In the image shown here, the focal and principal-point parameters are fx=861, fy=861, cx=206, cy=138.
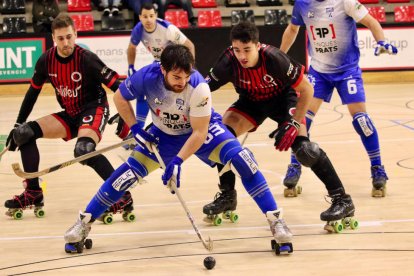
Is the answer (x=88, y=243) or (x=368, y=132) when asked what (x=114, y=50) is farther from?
(x=88, y=243)

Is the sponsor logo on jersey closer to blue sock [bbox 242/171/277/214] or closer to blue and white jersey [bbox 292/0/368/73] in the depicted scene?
blue sock [bbox 242/171/277/214]

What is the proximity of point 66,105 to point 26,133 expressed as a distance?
492mm

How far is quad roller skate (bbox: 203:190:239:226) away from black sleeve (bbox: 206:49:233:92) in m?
0.95

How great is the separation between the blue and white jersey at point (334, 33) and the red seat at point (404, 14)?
9.83 metres

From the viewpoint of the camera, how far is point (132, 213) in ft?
24.9

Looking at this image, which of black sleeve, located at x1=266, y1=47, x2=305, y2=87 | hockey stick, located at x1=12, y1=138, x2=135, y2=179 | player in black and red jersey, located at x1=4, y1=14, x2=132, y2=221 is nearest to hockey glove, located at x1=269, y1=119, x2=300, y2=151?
black sleeve, located at x1=266, y1=47, x2=305, y2=87

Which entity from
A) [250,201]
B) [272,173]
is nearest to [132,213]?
[250,201]

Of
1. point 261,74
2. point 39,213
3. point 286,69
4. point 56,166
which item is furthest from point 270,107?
point 39,213

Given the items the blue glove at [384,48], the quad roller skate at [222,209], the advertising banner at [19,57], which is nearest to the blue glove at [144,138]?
the quad roller skate at [222,209]

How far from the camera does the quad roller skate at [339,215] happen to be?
22.3ft

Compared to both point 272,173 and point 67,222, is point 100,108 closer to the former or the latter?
point 67,222

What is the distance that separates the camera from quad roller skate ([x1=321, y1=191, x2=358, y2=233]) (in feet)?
22.3

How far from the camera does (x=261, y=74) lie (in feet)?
23.0

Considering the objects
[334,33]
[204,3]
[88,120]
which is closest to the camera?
[88,120]
